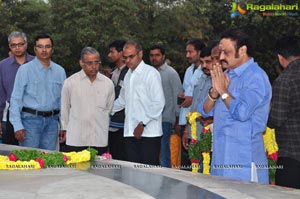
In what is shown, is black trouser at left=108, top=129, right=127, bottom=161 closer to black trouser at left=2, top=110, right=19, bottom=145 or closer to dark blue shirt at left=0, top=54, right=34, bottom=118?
black trouser at left=2, top=110, right=19, bottom=145

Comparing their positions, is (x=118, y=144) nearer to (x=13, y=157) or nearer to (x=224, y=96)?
(x=13, y=157)

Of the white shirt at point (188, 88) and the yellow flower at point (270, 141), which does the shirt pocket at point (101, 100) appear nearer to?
the white shirt at point (188, 88)

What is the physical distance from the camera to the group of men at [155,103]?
445 centimetres

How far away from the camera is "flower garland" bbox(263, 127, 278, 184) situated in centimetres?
532

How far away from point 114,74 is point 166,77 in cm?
90

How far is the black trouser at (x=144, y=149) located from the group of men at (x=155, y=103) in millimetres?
12

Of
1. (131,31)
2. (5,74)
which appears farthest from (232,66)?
(131,31)

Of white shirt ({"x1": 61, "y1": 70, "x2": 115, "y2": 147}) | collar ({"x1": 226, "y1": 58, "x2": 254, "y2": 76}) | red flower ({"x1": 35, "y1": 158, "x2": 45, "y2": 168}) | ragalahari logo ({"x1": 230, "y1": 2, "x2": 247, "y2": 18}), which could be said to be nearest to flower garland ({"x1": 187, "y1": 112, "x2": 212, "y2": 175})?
collar ({"x1": 226, "y1": 58, "x2": 254, "y2": 76})

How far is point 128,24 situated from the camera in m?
27.9

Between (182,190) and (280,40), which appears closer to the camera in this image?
(182,190)

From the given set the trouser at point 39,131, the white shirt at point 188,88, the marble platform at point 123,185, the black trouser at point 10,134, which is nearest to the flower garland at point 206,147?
the marble platform at point 123,185

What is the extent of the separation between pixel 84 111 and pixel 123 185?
2.91 m

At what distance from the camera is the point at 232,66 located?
4555 mm

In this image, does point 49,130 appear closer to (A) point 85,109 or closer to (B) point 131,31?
(A) point 85,109
